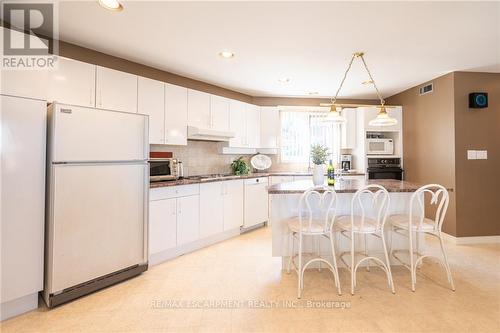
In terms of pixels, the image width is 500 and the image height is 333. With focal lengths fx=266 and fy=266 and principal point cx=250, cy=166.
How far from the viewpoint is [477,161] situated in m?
3.73

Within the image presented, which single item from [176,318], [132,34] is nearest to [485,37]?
[132,34]

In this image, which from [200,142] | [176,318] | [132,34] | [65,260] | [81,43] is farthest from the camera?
[200,142]

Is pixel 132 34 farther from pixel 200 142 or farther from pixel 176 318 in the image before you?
pixel 176 318

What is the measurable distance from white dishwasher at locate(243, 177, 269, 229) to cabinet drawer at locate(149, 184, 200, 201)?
110cm

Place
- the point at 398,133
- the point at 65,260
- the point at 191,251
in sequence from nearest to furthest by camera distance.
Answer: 1. the point at 65,260
2. the point at 191,251
3. the point at 398,133

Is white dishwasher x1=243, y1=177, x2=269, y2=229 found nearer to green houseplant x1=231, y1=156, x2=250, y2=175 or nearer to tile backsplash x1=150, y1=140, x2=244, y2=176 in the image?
green houseplant x1=231, y1=156, x2=250, y2=175

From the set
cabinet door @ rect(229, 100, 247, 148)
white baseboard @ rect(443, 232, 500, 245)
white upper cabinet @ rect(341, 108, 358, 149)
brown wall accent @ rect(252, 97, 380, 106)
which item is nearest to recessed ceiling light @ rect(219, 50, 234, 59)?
cabinet door @ rect(229, 100, 247, 148)

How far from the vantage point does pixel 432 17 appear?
2266mm

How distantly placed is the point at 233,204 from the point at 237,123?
4.60 feet

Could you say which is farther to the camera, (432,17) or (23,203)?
(432,17)

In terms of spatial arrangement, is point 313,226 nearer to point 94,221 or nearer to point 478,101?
point 94,221

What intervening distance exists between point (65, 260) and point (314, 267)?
7.76ft

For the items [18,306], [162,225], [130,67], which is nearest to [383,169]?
[162,225]

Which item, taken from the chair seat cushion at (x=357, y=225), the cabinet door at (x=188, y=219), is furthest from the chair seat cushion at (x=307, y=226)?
the cabinet door at (x=188, y=219)
